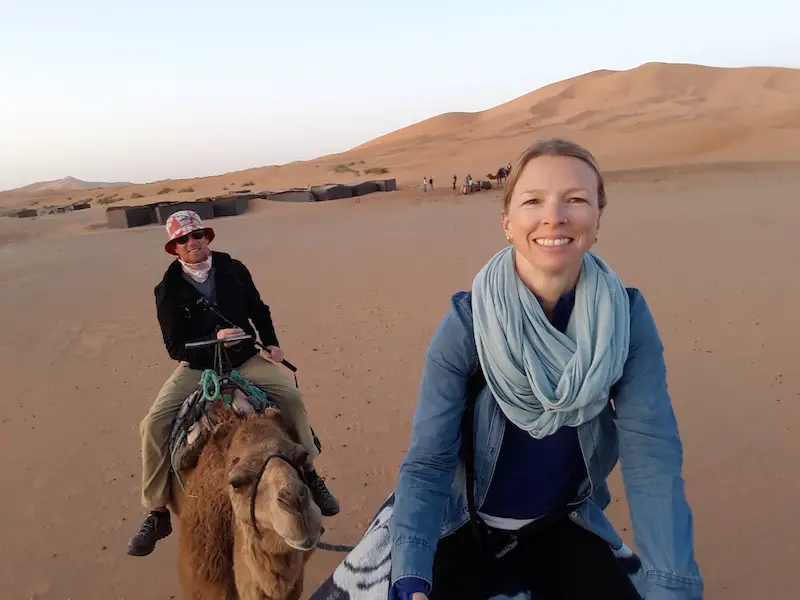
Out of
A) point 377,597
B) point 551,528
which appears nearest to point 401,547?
point 377,597

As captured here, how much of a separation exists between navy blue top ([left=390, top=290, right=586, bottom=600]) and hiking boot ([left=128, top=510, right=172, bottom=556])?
221 cm

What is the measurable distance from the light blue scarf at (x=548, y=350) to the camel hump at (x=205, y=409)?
151cm

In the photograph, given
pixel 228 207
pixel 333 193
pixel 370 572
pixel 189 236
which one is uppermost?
pixel 189 236

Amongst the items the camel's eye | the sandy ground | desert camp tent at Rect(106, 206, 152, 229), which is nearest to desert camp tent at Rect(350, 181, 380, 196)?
desert camp tent at Rect(106, 206, 152, 229)

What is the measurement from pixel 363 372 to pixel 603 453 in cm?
497

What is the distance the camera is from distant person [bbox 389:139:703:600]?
1655mm

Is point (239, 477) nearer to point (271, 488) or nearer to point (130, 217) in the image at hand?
point (271, 488)

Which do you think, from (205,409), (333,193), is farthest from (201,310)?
(333,193)

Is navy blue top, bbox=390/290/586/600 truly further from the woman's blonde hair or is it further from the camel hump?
the camel hump

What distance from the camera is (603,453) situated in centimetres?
185

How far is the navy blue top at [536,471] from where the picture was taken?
72.2 inches

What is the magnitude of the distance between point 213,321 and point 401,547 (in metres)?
2.30

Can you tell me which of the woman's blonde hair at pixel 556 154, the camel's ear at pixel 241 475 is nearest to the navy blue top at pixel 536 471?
the woman's blonde hair at pixel 556 154

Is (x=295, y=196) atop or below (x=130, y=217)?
atop
